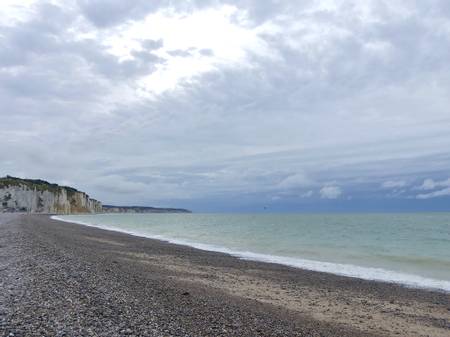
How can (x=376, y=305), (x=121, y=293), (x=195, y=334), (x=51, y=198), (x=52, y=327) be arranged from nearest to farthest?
(x=52, y=327) < (x=195, y=334) < (x=121, y=293) < (x=376, y=305) < (x=51, y=198)

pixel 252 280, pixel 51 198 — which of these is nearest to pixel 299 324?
pixel 252 280

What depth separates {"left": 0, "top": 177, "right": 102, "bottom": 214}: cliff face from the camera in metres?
121

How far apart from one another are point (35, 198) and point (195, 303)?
13921 centimetres

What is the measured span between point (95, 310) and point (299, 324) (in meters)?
4.90

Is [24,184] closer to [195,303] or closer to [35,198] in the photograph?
[35,198]

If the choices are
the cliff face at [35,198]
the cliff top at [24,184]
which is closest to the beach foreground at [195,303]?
the cliff face at [35,198]

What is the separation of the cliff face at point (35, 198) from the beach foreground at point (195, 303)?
111m

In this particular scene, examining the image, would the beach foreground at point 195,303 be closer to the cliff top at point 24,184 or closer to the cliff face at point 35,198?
the cliff face at point 35,198

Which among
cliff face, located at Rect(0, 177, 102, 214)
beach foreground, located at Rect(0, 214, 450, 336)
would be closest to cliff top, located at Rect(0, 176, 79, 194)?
cliff face, located at Rect(0, 177, 102, 214)

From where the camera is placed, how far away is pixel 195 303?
479 inches

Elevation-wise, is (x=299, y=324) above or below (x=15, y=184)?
A: below

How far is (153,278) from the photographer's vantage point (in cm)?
1634

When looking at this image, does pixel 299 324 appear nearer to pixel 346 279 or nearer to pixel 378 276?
pixel 346 279

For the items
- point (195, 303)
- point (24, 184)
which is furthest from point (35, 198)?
point (195, 303)
